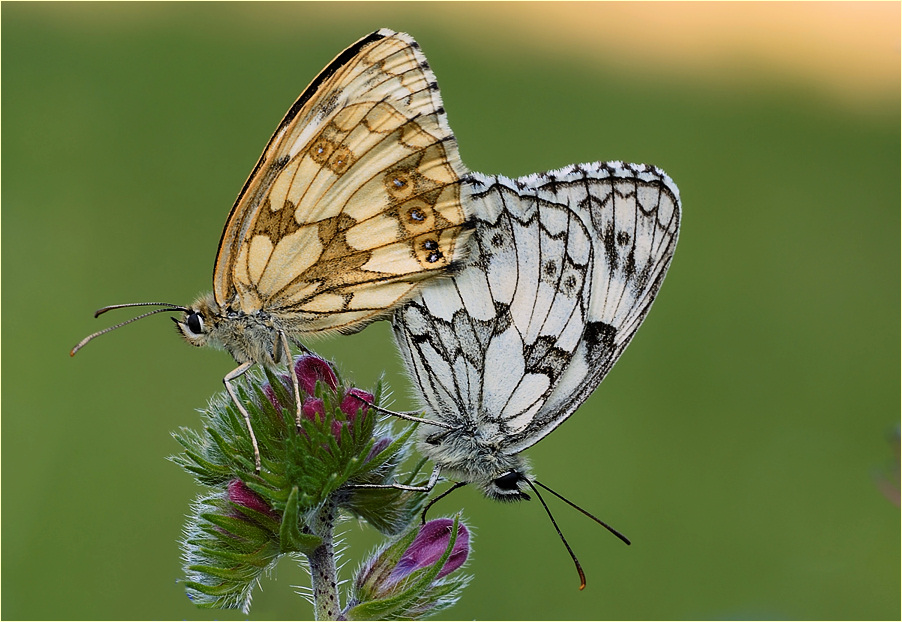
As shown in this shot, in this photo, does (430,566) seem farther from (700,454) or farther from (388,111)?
(700,454)

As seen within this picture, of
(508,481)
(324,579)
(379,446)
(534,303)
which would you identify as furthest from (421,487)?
(534,303)

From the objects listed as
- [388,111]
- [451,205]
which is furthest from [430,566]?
[388,111]

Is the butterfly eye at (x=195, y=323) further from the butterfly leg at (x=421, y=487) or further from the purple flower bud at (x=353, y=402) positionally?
the butterfly leg at (x=421, y=487)

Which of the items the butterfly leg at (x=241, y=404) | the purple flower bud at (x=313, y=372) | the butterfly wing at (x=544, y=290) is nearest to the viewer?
the butterfly leg at (x=241, y=404)

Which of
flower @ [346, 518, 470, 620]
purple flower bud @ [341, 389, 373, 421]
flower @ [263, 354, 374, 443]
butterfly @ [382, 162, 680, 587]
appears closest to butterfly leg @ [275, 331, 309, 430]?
flower @ [263, 354, 374, 443]

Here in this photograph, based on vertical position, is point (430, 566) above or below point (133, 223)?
→ below

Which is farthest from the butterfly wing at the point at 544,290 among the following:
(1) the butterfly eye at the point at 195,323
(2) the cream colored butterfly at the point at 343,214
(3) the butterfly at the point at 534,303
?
(1) the butterfly eye at the point at 195,323

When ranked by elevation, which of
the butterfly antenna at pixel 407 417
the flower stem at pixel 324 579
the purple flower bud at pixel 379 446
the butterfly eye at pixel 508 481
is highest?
the butterfly antenna at pixel 407 417
